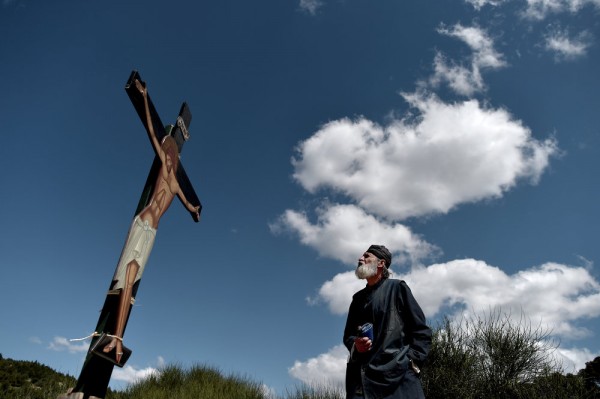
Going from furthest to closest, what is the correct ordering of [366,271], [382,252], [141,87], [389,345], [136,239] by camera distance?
[141,87] → [136,239] → [382,252] → [366,271] → [389,345]

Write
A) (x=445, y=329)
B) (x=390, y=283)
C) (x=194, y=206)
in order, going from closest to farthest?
(x=390, y=283) < (x=194, y=206) < (x=445, y=329)

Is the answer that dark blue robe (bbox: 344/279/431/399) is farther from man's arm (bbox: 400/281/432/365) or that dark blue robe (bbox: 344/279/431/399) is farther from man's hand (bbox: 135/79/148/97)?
man's hand (bbox: 135/79/148/97)

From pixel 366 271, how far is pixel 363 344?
0.72 m

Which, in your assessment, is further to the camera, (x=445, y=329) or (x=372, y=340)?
(x=445, y=329)

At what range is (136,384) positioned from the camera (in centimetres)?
1013

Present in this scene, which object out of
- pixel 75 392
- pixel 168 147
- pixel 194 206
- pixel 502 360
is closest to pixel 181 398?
pixel 194 206

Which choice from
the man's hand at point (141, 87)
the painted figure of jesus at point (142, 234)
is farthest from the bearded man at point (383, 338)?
the man's hand at point (141, 87)

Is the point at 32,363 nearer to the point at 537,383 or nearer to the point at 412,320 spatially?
the point at 412,320

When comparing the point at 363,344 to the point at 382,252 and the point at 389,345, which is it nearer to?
the point at 389,345

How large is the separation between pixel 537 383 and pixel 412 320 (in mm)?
11991

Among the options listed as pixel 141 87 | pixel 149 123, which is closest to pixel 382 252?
pixel 149 123

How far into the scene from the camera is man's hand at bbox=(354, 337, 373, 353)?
12.6 feet

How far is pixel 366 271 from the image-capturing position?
4332 millimetres

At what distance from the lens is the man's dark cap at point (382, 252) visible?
4.45 metres
